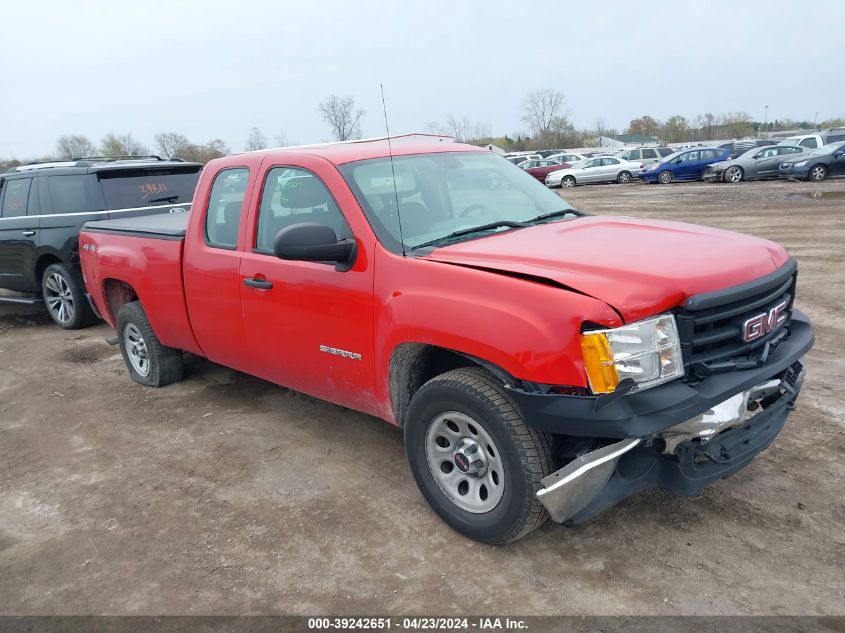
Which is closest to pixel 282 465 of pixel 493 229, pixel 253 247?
pixel 253 247

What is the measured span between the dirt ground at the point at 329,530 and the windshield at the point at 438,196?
151cm

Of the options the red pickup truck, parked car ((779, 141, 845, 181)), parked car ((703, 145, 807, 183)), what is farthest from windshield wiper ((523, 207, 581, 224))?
parked car ((703, 145, 807, 183))

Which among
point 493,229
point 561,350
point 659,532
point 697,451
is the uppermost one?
point 493,229

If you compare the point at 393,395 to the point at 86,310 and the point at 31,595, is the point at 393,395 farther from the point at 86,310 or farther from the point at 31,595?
the point at 86,310

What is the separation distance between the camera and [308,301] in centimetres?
381

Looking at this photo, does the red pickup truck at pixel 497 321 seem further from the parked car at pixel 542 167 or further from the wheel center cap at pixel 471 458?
the parked car at pixel 542 167

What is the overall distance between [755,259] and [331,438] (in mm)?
2850

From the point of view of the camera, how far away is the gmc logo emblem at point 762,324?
2.93m

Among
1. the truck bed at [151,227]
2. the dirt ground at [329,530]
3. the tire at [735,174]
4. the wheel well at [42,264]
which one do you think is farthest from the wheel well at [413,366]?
the tire at [735,174]

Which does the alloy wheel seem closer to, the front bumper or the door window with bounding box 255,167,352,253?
the front bumper

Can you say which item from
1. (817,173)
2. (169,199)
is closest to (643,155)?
(817,173)

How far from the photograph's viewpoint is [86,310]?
804 cm

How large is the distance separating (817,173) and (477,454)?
2358cm

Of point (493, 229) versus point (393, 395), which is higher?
point (493, 229)
